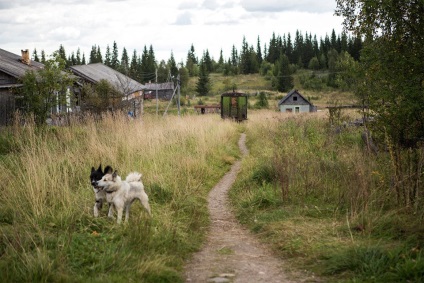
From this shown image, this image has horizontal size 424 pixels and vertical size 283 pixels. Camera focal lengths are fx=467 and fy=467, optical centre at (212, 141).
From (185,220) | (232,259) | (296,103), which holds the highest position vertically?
(296,103)

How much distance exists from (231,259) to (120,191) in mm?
1848

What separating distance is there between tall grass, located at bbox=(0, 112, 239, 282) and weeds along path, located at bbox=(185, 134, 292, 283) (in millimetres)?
206

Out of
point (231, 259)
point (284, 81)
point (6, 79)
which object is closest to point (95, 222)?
point (231, 259)

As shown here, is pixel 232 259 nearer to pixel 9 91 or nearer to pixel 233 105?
pixel 9 91

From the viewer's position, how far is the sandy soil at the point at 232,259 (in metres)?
5.35

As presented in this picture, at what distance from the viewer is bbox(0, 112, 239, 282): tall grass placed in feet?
16.6

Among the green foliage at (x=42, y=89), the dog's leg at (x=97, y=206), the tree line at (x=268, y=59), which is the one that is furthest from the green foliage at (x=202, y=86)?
the dog's leg at (x=97, y=206)

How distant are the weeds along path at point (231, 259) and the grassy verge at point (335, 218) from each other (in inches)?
9.1

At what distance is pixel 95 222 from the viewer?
6.49 m

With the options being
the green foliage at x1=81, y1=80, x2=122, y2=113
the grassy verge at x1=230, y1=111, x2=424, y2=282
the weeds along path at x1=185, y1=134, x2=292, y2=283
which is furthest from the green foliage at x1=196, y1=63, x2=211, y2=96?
the weeds along path at x1=185, y1=134, x2=292, y2=283

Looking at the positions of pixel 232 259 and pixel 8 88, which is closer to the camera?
pixel 232 259

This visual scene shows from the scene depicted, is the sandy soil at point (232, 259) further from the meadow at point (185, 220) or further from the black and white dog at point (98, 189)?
the black and white dog at point (98, 189)

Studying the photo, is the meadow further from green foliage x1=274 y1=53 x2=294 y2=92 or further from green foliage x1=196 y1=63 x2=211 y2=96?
green foliage x1=274 y1=53 x2=294 y2=92

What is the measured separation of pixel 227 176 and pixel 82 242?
7.02 meters
